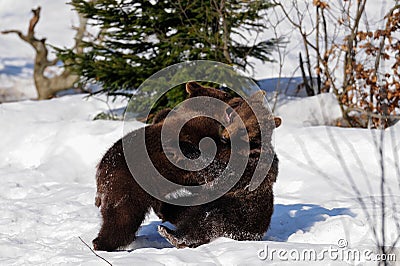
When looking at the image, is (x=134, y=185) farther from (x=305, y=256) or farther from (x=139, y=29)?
(x=139, y=29)

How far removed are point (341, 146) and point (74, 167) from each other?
3094 millimetres

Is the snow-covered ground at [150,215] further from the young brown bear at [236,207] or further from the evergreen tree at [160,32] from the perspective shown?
the evergreen tree at [160,32]

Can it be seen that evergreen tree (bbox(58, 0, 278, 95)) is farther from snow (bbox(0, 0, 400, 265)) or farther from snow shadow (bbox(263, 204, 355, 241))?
snow shadow (bbox(263, 204, 355, 241))

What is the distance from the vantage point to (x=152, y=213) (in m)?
4.84

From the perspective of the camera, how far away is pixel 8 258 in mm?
3914

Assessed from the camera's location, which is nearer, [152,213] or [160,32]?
[152,213]

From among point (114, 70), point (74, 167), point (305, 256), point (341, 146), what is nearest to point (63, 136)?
point (74, 167)

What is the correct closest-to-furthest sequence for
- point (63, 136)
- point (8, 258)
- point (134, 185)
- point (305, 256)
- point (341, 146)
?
1. point (305, 256)
2. point (134, 185)
3. point (8, 258)
4. point (341, 146)
5. point (63, 136)

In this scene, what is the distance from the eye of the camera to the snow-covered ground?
3.57m

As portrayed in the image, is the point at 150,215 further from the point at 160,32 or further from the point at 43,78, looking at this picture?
the point at 43,78

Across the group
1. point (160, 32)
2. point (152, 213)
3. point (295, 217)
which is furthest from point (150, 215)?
point (160, 32)

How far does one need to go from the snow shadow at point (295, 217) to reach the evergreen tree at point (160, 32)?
3745mm

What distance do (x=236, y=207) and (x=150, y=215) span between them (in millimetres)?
1313

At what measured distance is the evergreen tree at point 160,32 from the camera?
848 cm
